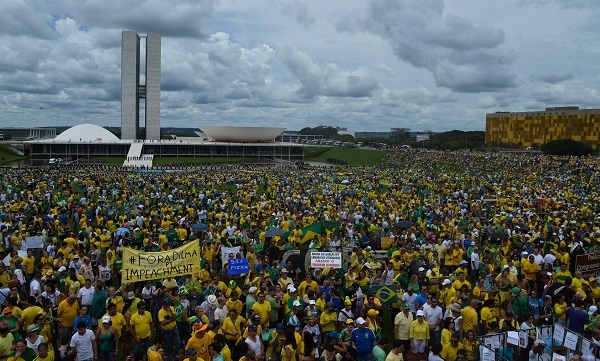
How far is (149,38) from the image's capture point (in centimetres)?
9269

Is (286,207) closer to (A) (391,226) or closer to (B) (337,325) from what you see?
(A) (391,226)

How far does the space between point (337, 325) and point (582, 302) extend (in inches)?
159

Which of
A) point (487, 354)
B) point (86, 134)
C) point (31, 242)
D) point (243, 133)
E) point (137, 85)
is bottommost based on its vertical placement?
point (487, 354)

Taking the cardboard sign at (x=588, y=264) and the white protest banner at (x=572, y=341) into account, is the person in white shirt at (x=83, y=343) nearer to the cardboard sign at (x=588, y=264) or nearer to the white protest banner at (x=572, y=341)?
the white protest banner at (x=572, y=341)

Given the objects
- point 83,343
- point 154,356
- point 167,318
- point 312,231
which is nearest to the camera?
point 154,356

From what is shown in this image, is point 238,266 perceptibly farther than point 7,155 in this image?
No

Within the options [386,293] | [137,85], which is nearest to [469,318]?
[386,293]

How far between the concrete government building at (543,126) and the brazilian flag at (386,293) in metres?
93.4

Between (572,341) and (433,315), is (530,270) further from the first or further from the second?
(433,315)

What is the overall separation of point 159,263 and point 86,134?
81.6 meters

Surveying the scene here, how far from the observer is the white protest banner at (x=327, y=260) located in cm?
1038

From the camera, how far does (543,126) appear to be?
101 meters

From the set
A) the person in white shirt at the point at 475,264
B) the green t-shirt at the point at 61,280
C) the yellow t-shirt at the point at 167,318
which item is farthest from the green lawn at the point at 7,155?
the yellow t-shirt at the point at 167,318

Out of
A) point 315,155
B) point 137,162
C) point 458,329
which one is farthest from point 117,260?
point 315,155
